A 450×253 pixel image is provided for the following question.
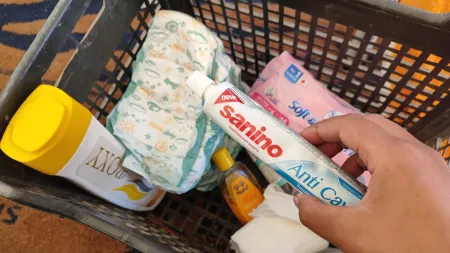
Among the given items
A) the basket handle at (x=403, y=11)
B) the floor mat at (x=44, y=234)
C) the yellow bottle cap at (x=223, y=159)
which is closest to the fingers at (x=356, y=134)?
the basket handle at (x=403, y=11)

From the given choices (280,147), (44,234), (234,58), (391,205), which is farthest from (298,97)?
(44,234)

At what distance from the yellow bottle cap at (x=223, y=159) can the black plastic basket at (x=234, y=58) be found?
133 millimetres

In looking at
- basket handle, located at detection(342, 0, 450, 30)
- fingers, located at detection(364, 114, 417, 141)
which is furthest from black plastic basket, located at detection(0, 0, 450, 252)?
fingers, located at detection(364, 114, 417, 141)

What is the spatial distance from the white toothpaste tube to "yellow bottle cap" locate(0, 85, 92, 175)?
0.56ft

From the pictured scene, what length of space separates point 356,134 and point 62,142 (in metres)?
0.35

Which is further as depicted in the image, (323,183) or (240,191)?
(240,191)

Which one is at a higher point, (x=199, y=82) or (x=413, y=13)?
(x=413, y=13)

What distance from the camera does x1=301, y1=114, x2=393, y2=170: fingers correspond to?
454 mm

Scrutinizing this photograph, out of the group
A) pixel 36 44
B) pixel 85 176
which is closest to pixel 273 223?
pixel 85 176

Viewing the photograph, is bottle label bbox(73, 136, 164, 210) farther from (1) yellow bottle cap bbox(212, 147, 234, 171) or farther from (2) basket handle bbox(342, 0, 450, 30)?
(2) basket handle bbox(342, 0, 450, 30)

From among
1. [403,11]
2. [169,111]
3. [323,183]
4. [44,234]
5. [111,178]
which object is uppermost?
[403,11]

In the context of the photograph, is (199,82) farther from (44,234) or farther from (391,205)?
(44,234)

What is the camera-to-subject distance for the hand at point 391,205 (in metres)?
0.39

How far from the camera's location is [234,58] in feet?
2.78
